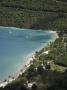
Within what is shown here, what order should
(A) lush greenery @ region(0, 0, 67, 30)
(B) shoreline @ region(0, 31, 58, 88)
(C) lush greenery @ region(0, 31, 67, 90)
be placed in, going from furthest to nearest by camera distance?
(A) lush greenery @ region(0, 0, 67, 30) < (B) shoreline @ region(0, 31, 58, 88) < (C) lush greenery @ region(0, 31, 67, 90)

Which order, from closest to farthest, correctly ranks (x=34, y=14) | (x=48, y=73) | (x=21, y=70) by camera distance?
(x=48, y=73)
(x=21, y=70)
(x=34, y=14)

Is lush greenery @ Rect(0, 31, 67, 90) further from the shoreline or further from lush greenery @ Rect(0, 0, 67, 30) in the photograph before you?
lush greenery @ Rect(0, 0, 67, 30)

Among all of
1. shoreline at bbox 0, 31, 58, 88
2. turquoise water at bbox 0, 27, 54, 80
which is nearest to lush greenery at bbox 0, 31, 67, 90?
shoreline at bbox 0, 31, 58, 88

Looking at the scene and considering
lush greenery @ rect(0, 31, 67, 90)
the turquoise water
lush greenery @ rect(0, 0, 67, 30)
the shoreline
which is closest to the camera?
lush greenery @ rect(0, 31, 67, 90)

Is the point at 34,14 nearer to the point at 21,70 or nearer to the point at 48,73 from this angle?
the point at 21,70

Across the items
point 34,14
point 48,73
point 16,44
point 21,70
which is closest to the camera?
point 48,73

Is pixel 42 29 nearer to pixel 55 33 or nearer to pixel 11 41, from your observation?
pixel 55 33

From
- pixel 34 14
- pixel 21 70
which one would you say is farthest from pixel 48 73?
pixel 34 14
